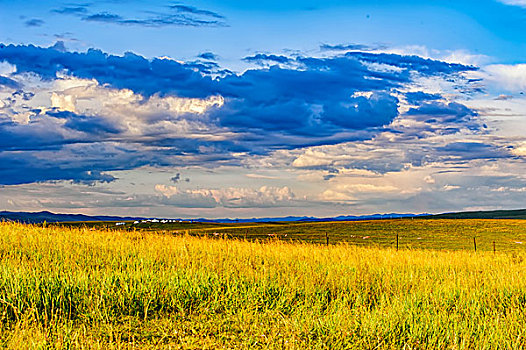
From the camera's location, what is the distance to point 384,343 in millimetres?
9000

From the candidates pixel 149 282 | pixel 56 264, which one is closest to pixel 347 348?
pixel 149 282

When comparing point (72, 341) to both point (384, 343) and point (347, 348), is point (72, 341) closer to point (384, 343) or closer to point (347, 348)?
point (347, 348)

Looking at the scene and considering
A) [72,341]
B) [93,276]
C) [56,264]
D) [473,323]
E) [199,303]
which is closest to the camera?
[72,341]

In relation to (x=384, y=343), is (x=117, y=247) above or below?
above

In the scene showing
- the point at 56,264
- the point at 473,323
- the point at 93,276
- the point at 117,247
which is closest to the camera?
the point at 473,323

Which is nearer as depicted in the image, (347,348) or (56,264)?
(347,348)

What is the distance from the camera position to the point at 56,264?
14.2 metres

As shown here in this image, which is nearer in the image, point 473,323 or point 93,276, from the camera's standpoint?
point 473,323

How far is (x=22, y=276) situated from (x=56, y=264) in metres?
2.55

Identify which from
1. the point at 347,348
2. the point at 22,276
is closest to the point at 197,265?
the point at 22,276

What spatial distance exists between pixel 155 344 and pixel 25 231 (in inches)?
553

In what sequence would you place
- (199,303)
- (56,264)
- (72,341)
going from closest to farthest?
(72,341), (199,303), (56,264)

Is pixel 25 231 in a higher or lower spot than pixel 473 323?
higher

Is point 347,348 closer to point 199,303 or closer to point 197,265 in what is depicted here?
point 199,303
